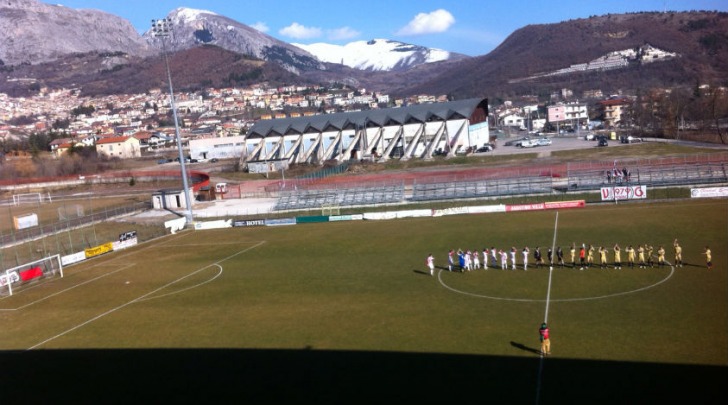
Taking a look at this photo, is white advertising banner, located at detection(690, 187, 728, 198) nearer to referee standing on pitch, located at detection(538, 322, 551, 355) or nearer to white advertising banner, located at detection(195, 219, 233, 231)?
referee standing on pitch, located at detection(538, 322, 551, 355)

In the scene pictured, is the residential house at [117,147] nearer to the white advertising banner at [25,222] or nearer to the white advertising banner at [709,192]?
the white advertising banner at [25,222]

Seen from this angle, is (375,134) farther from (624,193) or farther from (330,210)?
(624,193)

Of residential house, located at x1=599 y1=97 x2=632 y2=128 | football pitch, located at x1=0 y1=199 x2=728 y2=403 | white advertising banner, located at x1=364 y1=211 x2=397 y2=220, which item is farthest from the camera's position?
residential house, located at x1=599 y1=97 x2=632 y2=128

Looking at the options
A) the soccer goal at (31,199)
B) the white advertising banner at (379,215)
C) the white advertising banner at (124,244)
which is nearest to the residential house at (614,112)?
the white advertising banner at (379,215)

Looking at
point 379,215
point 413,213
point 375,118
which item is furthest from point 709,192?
point 375,118

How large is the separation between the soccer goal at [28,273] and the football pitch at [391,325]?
73 cm

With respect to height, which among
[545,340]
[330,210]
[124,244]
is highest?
[545,340]

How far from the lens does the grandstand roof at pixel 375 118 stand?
80375 mm

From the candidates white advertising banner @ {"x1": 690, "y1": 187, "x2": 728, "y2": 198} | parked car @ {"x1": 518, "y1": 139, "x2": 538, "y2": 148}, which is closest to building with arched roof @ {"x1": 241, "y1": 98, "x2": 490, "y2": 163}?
parked car @ {"x1": 518, "y1": 139, "x2": 538, "y2": 148}

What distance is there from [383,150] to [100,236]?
44.3 m

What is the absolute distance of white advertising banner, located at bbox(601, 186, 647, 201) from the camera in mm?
40750

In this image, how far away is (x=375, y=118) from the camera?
84.3 m

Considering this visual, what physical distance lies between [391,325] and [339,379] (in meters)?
4.48

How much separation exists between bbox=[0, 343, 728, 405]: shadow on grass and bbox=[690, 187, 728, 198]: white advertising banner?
29.1m
